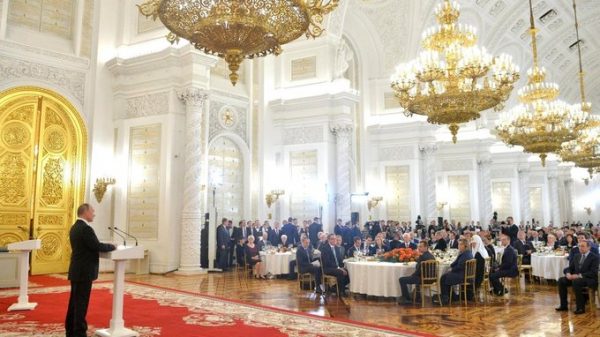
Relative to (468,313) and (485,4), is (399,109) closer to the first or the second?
(485,4)

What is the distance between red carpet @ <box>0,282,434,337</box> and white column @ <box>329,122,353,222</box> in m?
8.06

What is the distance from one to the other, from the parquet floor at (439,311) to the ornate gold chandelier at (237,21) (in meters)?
3.87

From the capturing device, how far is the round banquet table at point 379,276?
8266mm

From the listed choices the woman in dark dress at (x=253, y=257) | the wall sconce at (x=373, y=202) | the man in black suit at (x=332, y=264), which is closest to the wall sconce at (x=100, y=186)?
the woman in dark dress at (x=253, y=257)

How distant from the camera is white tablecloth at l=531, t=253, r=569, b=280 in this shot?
395 inches

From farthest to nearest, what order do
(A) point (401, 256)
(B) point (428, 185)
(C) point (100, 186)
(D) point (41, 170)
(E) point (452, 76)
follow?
(B) point (428, 185), (C) point (100, 186), (D) point (41, 170), (E) point (452, 76), (A) point (401, 256)

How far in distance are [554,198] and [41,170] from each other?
27781 millimetres

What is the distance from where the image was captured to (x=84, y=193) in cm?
1213

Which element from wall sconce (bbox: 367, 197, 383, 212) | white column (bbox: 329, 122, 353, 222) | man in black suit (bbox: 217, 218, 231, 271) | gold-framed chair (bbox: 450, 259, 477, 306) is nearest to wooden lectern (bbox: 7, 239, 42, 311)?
man in black suit (bbox: 217, 218, 231, 271)

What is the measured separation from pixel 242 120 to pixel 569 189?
2543 centimetres

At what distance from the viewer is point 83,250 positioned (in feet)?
17.2

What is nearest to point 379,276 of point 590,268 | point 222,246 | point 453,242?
point 590,268

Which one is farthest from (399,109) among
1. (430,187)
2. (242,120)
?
(242,120)

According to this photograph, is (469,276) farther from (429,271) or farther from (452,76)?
(452,76)
